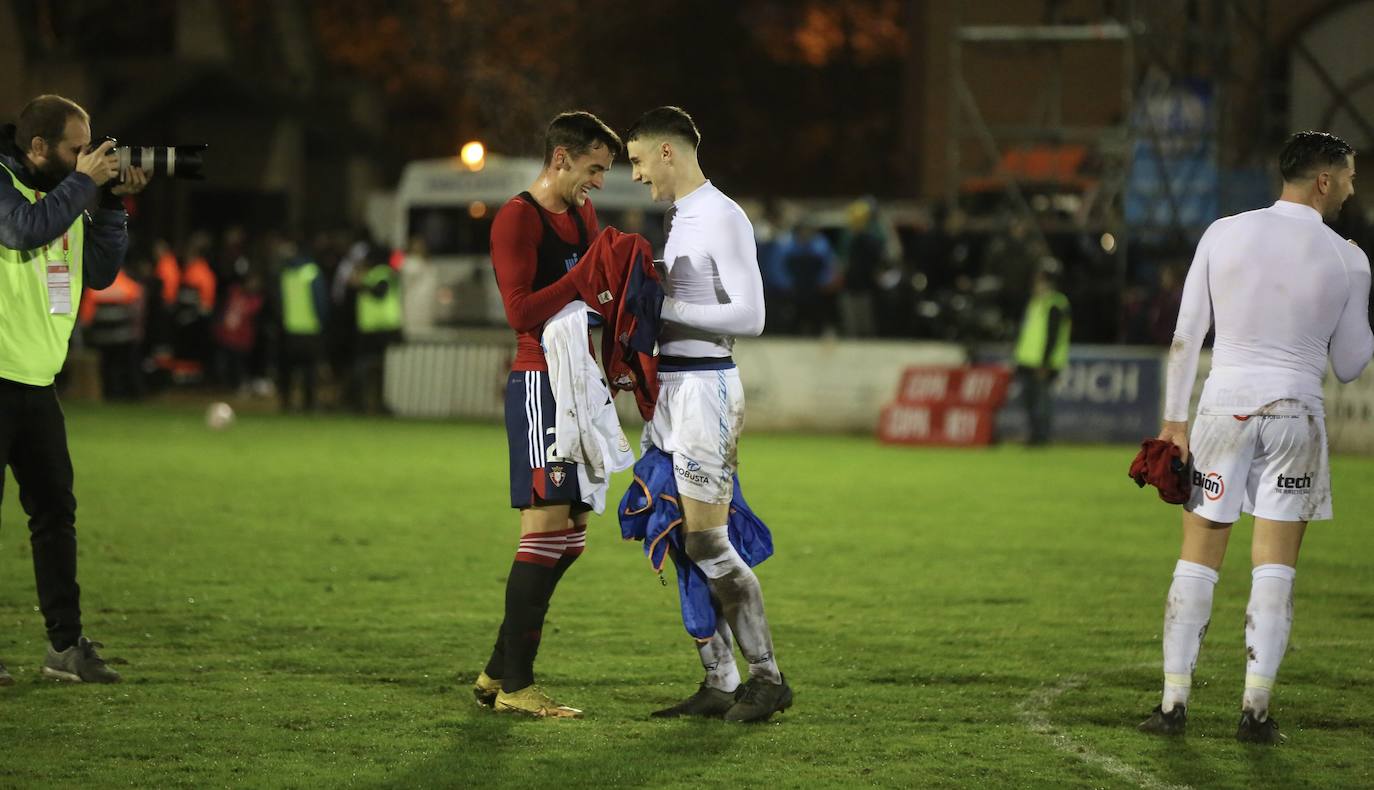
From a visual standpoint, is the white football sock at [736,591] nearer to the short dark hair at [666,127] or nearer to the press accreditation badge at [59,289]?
the short dark hair at [666,127]

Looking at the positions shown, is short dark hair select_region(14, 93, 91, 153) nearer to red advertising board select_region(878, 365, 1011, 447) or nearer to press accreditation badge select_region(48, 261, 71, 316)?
press accreditation badge select_region(48, 261, 71, 316)

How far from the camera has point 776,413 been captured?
2180 cm

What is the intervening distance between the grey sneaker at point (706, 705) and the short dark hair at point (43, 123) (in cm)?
315

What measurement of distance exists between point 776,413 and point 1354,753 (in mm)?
15430

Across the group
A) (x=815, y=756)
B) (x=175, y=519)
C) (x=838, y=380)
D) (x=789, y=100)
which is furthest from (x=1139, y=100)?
(x=789, y=100)

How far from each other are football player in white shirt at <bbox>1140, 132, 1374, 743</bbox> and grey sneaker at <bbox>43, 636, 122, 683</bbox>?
156 inches

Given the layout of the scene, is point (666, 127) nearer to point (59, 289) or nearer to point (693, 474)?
point (693, 474)

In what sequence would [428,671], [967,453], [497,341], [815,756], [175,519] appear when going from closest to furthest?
[815,756] < [428,671] < [175,519] < [967,453] < [497,341]

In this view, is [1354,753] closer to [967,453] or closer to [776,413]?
[967,453]

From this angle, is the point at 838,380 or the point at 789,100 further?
the point at 789,100

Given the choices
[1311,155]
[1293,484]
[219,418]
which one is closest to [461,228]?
[219,418]

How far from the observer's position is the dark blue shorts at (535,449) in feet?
22.2

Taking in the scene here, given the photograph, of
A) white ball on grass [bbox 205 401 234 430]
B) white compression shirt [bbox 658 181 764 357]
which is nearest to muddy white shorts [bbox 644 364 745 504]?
white compression shirt [bbox 658 181 764 357]

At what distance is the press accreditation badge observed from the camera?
290 inches
